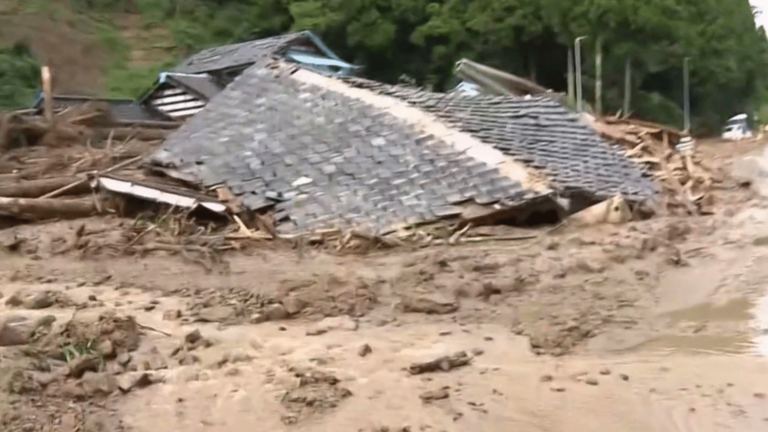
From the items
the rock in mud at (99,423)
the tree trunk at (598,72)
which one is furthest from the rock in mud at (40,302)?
the tree trunk at (598,72)

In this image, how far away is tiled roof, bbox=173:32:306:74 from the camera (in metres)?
17.5

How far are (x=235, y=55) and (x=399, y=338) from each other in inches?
541

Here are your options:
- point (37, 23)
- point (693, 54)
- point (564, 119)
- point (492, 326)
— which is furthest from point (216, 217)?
point (693, 54)

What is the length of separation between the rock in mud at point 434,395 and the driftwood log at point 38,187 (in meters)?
8.19

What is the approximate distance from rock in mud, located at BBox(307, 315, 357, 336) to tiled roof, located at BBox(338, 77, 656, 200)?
4.19 meters

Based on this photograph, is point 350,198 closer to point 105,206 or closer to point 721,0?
point 105,206

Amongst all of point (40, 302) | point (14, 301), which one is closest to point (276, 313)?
point (40, 302)

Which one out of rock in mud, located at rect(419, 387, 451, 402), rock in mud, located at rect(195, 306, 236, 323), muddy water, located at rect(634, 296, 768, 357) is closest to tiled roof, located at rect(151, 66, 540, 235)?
rock in mud, located at rect(195, 306, 236, 323)

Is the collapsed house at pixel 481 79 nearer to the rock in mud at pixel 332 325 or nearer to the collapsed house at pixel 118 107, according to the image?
the collapsed house at pixel 118 107

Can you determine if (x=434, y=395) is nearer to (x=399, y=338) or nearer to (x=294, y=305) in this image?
(x=399, y=338)

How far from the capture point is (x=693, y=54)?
24359 millimetres

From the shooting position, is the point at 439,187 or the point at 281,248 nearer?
the point at 281,248

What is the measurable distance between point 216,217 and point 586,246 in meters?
4.38

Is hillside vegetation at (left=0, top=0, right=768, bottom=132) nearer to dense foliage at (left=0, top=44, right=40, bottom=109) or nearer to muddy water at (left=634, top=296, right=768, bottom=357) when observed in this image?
dense foliage at (left=0, top=44, right=40, bottom=109)
